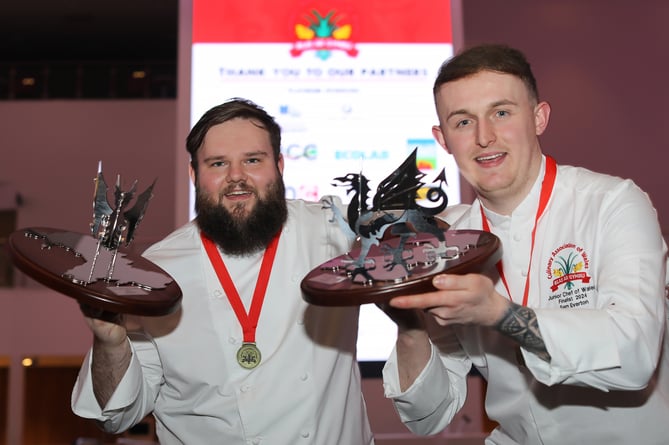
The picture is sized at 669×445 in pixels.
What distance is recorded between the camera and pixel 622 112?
730 centimetres

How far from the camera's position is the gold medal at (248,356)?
1.90 meters

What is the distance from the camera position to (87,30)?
34.3 ft

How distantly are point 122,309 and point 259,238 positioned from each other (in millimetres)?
631

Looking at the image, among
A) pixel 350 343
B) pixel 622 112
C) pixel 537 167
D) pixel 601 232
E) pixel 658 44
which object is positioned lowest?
→ pixel 350 343

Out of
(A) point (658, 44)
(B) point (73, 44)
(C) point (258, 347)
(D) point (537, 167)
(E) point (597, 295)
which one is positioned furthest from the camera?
(B) point (73, 44)

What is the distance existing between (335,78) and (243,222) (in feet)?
6.85

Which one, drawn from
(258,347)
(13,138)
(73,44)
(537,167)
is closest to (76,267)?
(258,347)

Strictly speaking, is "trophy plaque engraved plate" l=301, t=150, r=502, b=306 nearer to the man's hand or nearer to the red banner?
the man's hand

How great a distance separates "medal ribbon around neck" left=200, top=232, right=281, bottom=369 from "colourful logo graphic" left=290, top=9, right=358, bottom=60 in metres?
2.05

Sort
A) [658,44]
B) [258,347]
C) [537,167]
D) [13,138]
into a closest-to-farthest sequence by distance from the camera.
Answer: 1. [537,167]
2. [258,347]
3. [658,44]
4. [13,138]

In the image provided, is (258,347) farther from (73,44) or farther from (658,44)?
(73,44)

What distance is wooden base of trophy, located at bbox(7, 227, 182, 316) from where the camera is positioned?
57.0 inches

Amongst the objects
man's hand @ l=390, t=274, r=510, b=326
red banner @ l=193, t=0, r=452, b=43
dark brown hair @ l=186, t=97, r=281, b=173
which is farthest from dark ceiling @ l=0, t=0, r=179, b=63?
man's hand @ l=390, t=274, r=510, b=326

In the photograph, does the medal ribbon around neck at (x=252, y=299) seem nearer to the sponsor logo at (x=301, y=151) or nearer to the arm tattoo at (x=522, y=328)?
the arm tattoo at (x=522, y=328)
